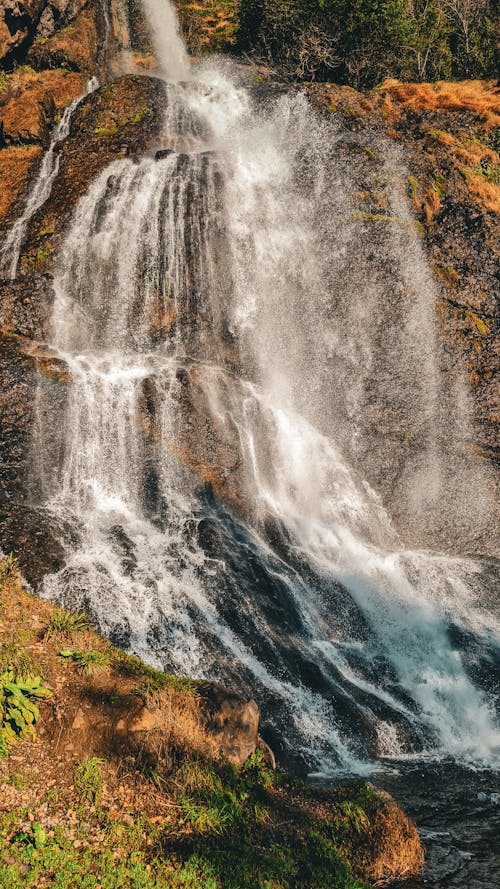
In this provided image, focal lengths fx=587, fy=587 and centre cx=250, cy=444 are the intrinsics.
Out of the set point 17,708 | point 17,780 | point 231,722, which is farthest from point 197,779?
point 17,708

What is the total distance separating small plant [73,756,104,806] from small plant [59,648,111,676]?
1072mm

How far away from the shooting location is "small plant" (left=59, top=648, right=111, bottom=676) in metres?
6.78

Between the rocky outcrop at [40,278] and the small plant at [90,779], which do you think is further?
the rocky outcrop at [40,278]

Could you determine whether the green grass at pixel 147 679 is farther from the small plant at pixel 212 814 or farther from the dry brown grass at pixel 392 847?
the dry brown grass at pixel 392 847

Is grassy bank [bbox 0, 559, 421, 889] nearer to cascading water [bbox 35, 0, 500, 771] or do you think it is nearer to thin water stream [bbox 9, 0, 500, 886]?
thin water stream [bbox 9, 0, 500, 886]

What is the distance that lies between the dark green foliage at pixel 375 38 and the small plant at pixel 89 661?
1082 inches

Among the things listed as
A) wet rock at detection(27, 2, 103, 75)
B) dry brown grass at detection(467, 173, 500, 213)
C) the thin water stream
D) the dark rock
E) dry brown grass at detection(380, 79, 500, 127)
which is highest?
wet rock at detection(27, 2, 103, 75)

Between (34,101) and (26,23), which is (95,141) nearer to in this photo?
(34,101)

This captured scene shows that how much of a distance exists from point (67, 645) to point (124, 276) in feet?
45.3

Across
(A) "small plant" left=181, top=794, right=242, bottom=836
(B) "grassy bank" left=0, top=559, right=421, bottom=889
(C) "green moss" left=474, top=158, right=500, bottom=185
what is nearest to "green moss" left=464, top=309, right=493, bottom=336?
(C) "green moss" left=474, top=158, right=500, bottom=185

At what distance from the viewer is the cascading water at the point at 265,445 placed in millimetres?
10508

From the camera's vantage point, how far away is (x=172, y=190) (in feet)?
65.8

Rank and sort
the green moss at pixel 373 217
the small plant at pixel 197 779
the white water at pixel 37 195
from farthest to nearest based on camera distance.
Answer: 1. the green moss at pixel 373 217
2. the white water at pixel 37 195
3. the small plant at pixel 197 779

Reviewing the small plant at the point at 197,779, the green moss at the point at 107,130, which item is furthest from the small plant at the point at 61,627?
the green moss at the point at 107,130
